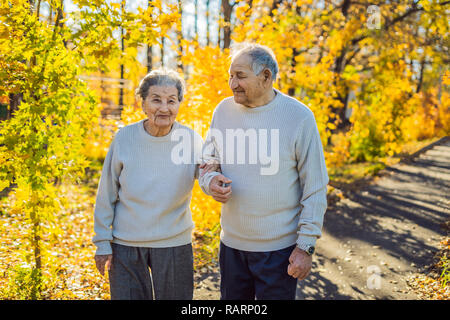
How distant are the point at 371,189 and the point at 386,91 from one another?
1.85 m

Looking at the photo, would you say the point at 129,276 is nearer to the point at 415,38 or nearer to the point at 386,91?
the point at 386,91

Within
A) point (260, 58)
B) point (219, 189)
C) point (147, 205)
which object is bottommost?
point (147, 205)

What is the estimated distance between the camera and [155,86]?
2344mm

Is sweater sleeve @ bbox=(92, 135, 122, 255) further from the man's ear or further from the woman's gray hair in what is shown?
the man's ear

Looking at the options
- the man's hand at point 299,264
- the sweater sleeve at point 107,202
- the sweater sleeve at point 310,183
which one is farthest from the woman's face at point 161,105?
the man's hand at point 299,264

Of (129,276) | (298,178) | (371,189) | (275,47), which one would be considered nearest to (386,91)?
(371,189)

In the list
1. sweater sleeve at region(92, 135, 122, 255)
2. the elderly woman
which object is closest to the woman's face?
the elderly woman

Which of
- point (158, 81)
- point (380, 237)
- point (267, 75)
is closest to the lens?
point (267, 75)

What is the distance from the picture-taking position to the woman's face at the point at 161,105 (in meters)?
2.32

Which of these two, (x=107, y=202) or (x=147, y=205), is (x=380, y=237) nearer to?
(x=147, y=205)

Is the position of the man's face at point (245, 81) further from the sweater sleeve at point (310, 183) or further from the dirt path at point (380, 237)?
the dirt path at point (380, 237)

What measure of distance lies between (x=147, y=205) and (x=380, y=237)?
4.08 metres

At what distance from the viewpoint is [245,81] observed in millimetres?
2225

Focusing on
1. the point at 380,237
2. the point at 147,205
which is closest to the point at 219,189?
the point at 147,205
